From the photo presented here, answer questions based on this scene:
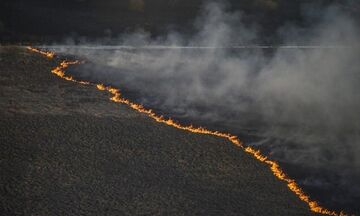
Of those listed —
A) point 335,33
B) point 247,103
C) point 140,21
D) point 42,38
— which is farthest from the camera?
point 335,33

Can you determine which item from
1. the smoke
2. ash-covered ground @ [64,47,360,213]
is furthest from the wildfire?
the smoke

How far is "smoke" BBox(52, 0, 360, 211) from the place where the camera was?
572 centimetres

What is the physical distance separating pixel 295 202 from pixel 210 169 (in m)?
0.91

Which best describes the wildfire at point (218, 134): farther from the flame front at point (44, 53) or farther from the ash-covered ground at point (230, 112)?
the ash-covered ground at point (230, 112)

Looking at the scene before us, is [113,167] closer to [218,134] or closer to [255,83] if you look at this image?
[218,134]

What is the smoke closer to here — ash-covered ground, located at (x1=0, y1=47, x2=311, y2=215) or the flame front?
the flame front

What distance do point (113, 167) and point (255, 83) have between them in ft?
12.0

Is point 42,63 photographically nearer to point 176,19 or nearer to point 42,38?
point 42,38

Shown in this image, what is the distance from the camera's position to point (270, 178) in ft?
15.0

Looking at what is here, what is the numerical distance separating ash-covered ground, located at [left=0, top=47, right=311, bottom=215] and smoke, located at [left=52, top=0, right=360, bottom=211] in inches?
30.1

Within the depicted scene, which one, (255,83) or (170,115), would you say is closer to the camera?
(170,115)

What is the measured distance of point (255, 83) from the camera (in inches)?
286

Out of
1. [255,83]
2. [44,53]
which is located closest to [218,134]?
[255,83]

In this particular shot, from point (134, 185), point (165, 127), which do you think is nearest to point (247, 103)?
point (165, 127)
